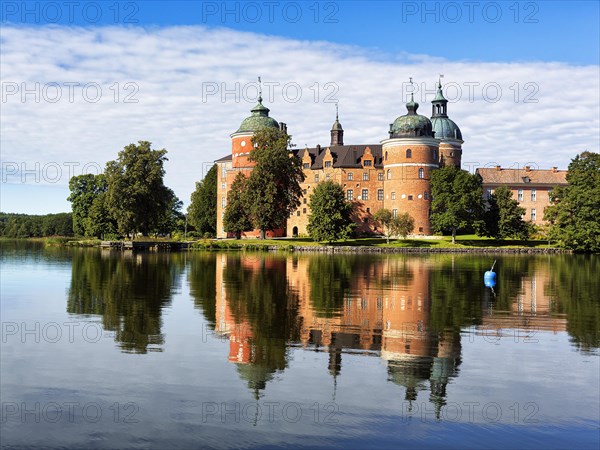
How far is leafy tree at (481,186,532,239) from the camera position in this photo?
94500 mm

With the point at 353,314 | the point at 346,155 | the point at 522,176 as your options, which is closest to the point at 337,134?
the point at 346,155

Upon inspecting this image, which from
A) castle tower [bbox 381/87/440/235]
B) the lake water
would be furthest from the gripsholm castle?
the lake water

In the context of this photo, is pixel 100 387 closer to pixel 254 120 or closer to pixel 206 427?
pixel 206 427

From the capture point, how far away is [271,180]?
288 ft

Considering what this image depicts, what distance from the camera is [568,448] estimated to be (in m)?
10.0

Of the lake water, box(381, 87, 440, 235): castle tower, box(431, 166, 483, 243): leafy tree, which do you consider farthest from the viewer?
box(381, 87, 440, 235): castle tower

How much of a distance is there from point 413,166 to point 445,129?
16332mm

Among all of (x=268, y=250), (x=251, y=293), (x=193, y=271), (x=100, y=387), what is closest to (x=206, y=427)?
(x=100, y=387)

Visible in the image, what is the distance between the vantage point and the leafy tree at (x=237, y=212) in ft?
298

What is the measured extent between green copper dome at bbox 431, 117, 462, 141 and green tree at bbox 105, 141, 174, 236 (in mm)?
50965

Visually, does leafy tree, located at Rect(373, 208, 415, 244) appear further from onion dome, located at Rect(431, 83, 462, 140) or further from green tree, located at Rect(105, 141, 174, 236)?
green tree, located at Rect(105, 141, 174, 236)

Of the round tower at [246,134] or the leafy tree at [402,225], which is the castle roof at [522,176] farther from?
the round tower at [246,134]

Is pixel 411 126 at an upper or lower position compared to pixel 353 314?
upper

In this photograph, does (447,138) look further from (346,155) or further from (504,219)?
(504,219)
